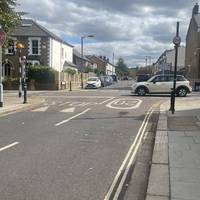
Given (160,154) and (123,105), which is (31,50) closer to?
(123,105)

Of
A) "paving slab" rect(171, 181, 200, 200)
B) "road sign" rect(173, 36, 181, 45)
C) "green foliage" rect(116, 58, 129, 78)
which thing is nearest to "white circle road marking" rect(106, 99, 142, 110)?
"road sign" rect(173, 36, 181, 45)

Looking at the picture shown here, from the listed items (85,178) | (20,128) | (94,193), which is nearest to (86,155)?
(85,178)

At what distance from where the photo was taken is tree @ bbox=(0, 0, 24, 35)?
74.8 ft

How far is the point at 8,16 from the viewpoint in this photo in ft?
75.4

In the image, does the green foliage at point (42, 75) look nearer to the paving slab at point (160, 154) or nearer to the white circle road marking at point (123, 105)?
the white circle road marking at point (123, 105)

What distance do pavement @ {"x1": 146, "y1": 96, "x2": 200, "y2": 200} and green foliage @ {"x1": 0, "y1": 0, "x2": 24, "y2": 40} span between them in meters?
12.4

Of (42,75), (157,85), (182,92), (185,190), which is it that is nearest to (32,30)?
(42,75)

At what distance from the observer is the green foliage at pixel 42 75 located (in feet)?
159

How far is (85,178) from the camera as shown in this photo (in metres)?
7.19

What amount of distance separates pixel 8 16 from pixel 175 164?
1714 centimetres

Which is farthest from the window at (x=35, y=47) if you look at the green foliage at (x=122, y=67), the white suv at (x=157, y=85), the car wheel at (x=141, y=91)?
the green foliage at (x=122, y=67)

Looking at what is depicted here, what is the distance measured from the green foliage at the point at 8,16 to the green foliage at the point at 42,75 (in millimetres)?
23436

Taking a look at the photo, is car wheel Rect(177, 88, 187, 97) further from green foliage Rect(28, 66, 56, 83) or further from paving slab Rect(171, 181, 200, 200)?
paving slab Rect(171, 181, 200, 200)

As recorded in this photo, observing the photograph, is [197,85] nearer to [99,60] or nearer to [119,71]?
[99,60]
